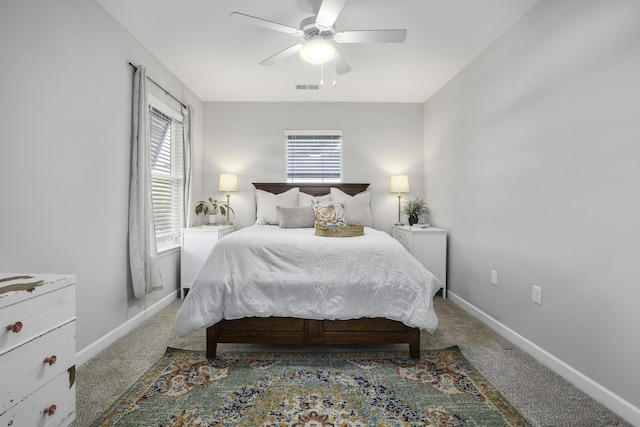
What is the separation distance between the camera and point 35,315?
4.16ft

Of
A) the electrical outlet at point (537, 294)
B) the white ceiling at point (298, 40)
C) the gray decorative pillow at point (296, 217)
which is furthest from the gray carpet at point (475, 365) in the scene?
the white ceiling at point (298, 40)

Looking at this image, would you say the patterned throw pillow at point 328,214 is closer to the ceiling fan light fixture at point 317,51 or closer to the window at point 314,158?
the window at point 314,158

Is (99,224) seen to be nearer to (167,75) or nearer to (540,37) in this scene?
(167,75)

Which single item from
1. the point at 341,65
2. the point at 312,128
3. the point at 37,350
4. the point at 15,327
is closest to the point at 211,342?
the point at 37,350

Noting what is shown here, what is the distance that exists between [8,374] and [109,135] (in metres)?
1.80

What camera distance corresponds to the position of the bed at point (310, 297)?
2148 millimetres

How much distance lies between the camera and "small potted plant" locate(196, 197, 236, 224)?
4.04 m

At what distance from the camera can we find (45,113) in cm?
184

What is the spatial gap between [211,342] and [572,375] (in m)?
2.32

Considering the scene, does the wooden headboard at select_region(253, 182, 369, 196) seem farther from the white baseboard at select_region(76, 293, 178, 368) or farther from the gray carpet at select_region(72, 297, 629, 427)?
the gray carpet at select_region(72, 297, 629, 427)

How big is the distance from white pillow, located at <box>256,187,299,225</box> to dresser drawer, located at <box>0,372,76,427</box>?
2614mm

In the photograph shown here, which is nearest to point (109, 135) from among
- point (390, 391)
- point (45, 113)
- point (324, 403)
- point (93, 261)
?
point (45, 113)

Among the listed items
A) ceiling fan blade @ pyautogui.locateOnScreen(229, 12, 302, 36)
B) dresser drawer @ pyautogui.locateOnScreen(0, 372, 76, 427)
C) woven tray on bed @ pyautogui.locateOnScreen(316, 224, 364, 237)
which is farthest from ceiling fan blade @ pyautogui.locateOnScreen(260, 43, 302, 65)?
dresser drawer @ pyautogui.locateOnScreen(0, 372, 76, 427)

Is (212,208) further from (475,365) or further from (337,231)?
(475,365)
